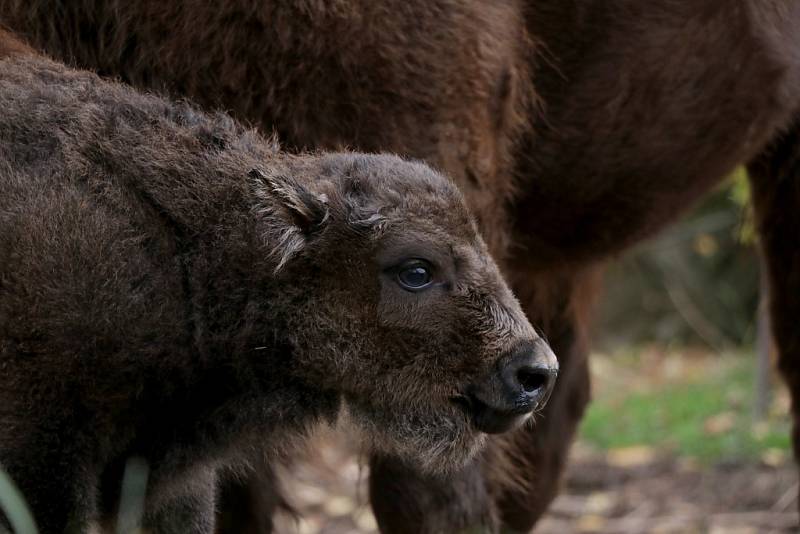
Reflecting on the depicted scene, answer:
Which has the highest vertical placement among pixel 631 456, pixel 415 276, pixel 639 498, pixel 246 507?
pixel 415 276

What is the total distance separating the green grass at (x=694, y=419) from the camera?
8.57 meters

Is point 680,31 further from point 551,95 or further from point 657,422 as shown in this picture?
point 657,422

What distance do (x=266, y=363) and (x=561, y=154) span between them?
1.83 m

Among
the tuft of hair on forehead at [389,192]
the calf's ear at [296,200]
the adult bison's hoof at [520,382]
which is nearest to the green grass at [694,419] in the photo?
the adult bison's hoof at [520,382]

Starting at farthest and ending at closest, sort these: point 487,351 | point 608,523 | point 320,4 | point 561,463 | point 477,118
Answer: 1. point 608,523
2. point 561,463
3. point 477,118
4. point 320,4
5. point 487,351

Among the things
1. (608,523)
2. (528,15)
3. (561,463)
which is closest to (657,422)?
(608,523)

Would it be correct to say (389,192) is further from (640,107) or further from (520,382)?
(640,107)

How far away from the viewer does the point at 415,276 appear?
11.8ft

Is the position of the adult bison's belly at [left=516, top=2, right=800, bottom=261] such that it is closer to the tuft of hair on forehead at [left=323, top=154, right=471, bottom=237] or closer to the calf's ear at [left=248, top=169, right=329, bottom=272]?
the tuft of hair on forehead at [left=323, top=154, right=471, bottom=237]

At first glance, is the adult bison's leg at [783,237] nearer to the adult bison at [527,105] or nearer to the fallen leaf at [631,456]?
the adult bison at [527,105]

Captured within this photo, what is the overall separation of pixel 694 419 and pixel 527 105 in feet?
17.4

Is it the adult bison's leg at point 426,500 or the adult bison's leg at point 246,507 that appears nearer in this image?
the adult bison's leg at point 426,500

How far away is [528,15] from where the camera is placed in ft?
15.6

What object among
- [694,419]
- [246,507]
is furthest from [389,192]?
[694,419]
